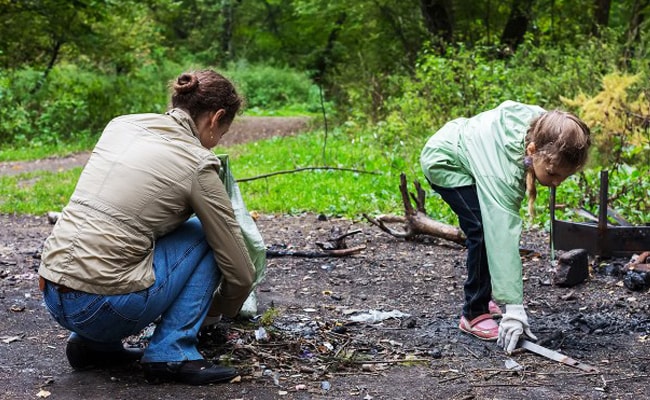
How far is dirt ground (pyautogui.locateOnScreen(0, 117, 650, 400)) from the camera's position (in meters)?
2.94

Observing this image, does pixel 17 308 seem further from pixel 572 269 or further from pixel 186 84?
pixel 572 269

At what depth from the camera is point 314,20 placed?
80.6ft

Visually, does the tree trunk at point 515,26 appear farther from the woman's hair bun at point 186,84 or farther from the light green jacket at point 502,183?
the woman's hair bun at point 186,84

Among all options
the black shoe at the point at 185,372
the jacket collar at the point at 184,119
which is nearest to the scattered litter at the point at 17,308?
the black shoe at the point at 185,372

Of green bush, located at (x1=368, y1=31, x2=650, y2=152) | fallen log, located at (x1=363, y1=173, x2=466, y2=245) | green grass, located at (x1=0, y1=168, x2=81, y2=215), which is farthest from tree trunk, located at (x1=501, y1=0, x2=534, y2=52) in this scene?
fallen log, located at (x1=363, y1=173, x2=466, y2=245)

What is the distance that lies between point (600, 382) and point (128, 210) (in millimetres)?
1981

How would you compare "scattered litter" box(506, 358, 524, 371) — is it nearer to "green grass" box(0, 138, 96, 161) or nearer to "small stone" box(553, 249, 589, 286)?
"small stone" box(553, 249, 589, 286)

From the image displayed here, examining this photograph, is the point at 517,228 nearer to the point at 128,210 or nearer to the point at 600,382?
the point at 600,382

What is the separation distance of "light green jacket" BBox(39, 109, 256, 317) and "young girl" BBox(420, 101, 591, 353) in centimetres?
117

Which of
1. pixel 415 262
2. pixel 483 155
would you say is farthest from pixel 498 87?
pixel 483 155

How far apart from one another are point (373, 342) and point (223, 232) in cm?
112

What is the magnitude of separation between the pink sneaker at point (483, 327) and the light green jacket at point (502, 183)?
1.12 feet

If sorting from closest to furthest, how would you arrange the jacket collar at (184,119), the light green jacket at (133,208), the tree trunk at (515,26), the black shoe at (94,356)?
the light green jacket at (133,208)
the jacket collar at (184,119)
the black shoe at (94,356)
the tree trunk at (515,26)

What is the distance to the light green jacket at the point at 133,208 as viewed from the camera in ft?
8.71
